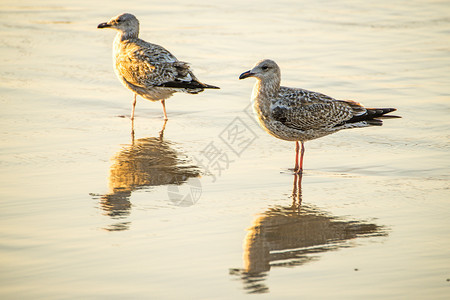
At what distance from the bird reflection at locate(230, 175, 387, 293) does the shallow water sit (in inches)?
0.8

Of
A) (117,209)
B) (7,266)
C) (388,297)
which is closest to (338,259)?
(388,297)

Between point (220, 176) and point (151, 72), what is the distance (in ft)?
10.5

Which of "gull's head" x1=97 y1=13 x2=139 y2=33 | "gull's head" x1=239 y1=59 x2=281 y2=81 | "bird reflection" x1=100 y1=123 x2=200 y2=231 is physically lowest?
"bird reflection" x1=100 y1=123 x2=200 y2=231

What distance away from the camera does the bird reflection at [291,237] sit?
5.34 metres

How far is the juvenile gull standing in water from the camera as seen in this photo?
33.2 feet

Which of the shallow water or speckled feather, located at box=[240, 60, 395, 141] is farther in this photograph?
speckled feather, located at box=[240, 60, 395, 141]

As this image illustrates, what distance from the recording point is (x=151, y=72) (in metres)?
10.3

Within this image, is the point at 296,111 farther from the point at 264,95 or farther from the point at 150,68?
the point at 150,68

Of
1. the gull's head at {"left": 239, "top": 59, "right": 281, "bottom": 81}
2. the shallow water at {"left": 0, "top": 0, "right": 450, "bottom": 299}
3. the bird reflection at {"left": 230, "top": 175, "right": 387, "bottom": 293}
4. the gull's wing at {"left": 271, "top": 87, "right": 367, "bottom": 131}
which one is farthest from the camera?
the gull's head at {"left": 239, "top": 59, "right": 281, "bottom": 81}

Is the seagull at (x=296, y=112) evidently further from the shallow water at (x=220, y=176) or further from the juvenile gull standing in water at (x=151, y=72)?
the juvenile gull standing in water at (x=151, y=72)

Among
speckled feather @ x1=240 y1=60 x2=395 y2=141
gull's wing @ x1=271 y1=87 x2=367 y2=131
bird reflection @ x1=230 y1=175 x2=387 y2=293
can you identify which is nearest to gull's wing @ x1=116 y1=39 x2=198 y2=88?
speckled feather @ x1=240 y1=60 x2=395 y2=141

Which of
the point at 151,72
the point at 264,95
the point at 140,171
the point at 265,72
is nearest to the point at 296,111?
the point at 264,95

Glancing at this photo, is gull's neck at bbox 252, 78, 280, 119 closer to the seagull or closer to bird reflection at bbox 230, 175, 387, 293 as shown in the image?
the seagull

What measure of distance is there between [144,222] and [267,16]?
10.6 m
